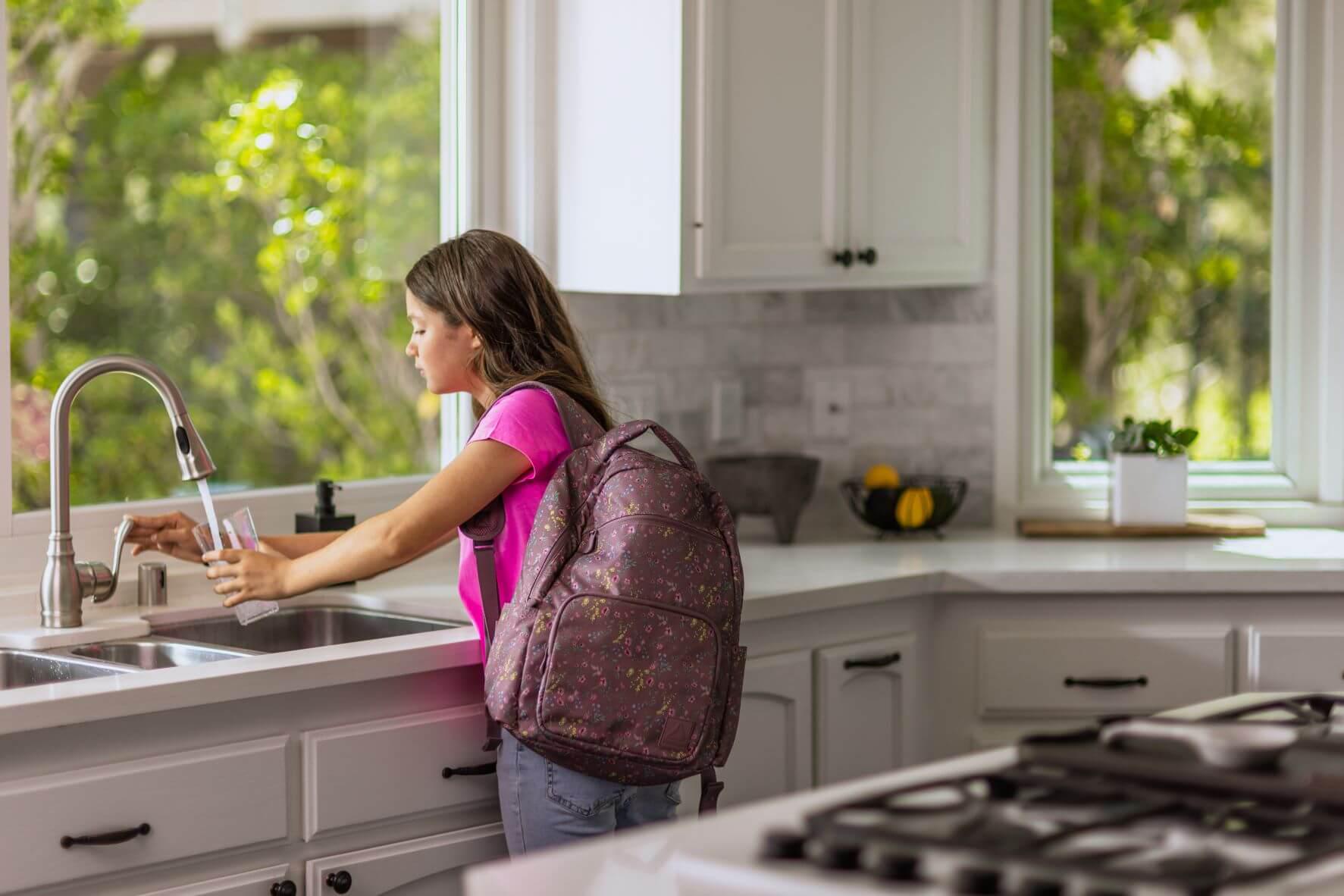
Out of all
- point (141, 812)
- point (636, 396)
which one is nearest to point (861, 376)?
point (636, 396)

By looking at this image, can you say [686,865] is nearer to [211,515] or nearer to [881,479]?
[211,515]

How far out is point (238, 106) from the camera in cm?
327

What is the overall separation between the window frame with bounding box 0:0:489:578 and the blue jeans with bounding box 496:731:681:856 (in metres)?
0.87

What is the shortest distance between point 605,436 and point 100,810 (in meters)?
0.79

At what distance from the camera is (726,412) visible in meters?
3.57

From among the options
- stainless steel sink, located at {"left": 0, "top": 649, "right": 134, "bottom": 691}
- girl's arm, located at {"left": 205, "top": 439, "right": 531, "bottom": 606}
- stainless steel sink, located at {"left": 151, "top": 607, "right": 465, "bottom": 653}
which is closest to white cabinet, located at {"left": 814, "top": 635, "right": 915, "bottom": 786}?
stainless steel sink, located at {"left": 151, "top": 607, "right": 465, "bottom": 653}

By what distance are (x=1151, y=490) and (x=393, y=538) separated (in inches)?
70.5

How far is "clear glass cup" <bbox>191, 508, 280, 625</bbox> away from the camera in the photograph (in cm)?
237

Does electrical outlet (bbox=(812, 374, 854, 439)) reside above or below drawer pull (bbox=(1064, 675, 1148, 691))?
above

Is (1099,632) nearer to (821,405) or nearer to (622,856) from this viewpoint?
(821,405)

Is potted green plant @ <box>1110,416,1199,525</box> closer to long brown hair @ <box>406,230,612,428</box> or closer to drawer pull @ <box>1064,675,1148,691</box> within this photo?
drawer pull @ <box>1064,675,1148,691</box>

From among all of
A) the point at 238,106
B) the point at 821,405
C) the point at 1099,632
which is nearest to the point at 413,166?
the point at 238,106

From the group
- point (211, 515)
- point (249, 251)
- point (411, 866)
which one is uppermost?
point (249, 251)

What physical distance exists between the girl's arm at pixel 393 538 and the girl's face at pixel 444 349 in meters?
0.14
